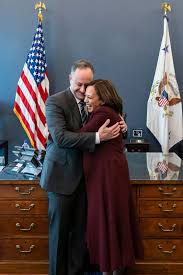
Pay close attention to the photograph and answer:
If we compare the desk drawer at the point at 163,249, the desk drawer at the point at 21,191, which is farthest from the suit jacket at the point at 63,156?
the desk drawer at the point at 163,249

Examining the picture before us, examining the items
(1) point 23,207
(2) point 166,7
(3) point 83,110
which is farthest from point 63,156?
(2) point 166,7

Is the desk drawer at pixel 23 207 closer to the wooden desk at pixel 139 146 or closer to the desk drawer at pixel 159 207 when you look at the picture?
the desk drawer at pixel 159 207

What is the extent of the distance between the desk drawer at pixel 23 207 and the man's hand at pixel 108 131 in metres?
0.78

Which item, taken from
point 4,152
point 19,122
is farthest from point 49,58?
point 4,152

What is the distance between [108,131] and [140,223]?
0.87 metres

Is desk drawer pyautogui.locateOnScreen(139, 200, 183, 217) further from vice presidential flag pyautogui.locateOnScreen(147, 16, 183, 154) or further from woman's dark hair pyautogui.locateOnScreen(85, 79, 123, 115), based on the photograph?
vice presidential flag pyautogui.locateOnScreen(147, 16, 183, 154)

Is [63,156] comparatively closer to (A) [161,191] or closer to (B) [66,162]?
(B) [66,162]

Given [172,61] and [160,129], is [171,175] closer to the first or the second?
[160,129]

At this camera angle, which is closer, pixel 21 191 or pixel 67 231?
pixel 67 231

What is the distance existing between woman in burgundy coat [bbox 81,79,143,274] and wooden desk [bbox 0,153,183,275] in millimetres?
409

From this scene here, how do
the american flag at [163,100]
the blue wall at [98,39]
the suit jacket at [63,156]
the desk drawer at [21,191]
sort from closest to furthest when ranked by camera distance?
1. the suit jacket at [63,156]
2. the desk drawer at [21,191]
3. the american flag at [163,100]
4. the blue wall at [98,39]

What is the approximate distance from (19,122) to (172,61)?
215cm

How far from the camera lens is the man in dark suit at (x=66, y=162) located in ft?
7.23

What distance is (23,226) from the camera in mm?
2713
